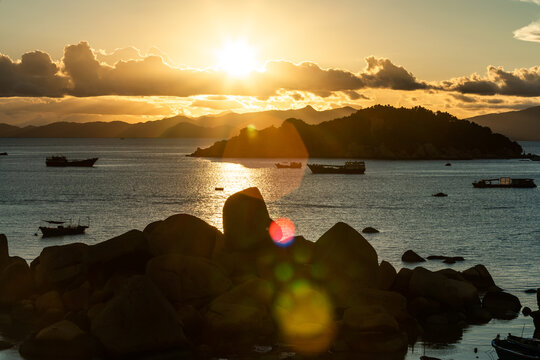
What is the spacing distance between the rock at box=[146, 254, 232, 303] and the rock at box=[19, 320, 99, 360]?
401 cm

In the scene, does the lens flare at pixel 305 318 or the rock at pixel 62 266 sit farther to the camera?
the rock at pixel 62 266

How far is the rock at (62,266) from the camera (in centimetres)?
2748

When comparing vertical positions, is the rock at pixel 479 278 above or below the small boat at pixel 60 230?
above

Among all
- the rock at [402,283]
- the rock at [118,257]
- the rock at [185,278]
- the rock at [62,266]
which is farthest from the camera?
the rock at [402,283]

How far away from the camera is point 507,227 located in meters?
64.0

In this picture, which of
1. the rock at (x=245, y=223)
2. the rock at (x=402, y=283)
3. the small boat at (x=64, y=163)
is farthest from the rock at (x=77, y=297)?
the small boat at (x=64, y=163)

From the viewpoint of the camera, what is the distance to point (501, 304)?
2958cm

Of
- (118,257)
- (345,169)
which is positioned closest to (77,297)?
(118,257)

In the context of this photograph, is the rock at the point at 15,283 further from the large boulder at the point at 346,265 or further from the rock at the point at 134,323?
the large boulder at the point at 346,265

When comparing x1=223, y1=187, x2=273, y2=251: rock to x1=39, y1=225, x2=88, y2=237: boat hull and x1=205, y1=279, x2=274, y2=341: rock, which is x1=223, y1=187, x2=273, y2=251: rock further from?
x1=39, y1=225, x2=88, y2=237: boat hull

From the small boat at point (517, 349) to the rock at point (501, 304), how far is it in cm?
590

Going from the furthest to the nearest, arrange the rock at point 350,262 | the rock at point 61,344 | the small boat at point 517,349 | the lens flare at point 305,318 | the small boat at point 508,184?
the small boat at point 508,184
the rock at point 350,262
the lens flare at point 305,318
the rock at point 61,344
the small boat at point 517,349

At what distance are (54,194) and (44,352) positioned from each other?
82.8 meters

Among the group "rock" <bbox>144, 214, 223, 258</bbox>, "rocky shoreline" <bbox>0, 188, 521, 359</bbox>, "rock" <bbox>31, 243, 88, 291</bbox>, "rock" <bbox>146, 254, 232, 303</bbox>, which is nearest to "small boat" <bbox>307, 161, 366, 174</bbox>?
"rocky shoreline" <bbox>0, 188, 521, 359</bbox>
